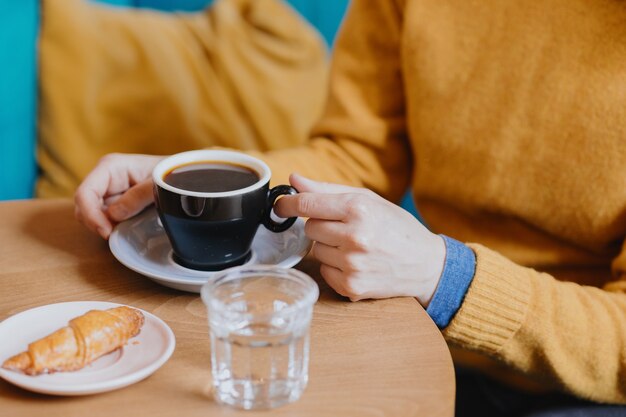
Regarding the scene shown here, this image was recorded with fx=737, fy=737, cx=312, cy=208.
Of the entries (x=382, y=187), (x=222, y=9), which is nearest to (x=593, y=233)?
(x=382, y=187)

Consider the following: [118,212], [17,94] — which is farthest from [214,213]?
[17,94]

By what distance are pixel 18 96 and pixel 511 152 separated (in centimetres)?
88

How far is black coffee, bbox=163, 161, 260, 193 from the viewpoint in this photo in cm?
67

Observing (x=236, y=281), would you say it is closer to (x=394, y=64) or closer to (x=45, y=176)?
(x=394, y=64)

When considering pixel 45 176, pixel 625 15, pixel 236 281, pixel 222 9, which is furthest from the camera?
pixel 222 9

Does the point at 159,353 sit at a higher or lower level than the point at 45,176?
higher

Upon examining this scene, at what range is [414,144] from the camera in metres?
1.00

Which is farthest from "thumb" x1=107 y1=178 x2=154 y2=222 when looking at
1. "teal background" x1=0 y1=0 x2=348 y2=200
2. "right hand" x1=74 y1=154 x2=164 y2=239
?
"teal background" x1=0 y1=0 x2=348 y2=200

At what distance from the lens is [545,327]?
707 mm

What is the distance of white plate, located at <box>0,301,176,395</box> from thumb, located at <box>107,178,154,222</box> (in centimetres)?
16

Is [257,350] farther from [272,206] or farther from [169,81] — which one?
[169,81]

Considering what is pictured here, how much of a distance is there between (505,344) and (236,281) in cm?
30

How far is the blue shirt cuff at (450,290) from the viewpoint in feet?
2.27

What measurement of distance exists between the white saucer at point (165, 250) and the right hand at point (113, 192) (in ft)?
0.05
